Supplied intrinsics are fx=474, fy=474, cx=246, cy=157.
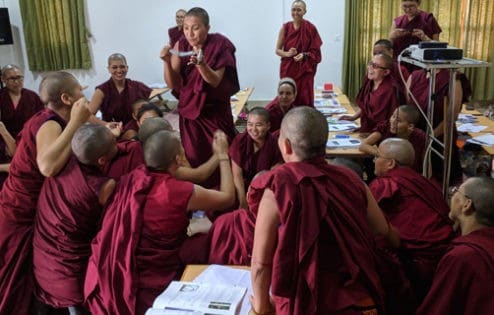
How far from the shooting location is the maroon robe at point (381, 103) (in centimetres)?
380

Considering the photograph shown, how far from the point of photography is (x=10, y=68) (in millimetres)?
4062

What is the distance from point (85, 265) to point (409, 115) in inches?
94.6

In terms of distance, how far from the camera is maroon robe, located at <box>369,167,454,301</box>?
2.33 meters

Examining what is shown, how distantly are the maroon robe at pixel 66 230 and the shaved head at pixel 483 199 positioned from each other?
1.67 m

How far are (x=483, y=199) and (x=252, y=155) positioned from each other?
1.37 metres

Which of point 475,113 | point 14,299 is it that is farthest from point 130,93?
point 475,113

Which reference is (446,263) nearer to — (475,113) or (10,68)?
(475,113)

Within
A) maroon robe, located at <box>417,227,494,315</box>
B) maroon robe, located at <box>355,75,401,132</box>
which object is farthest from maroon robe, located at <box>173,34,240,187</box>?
maroon robe, located at <box>417,227,494,315</box>

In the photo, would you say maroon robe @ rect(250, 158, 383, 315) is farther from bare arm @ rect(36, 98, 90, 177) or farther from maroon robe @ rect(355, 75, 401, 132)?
maroon robe @ rect(355, 75, 401, 132)

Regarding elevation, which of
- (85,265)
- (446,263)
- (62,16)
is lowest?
(85,265)

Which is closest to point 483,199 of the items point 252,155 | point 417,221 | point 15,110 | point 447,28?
point 417,221

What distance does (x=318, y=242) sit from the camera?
1.56 metres

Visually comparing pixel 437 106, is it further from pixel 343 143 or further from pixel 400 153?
pixel 400 153

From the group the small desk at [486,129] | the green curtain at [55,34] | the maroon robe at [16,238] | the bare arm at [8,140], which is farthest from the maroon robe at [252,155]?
the green curtain at [55,34]
